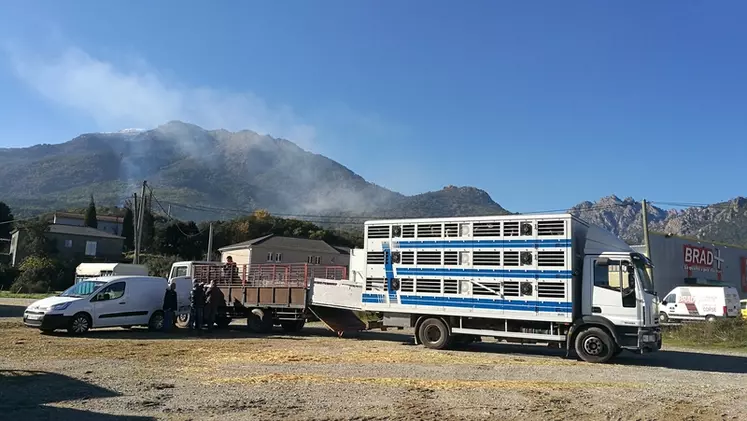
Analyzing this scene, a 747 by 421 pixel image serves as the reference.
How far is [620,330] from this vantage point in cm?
1355

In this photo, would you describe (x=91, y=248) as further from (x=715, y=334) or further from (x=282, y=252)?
(x=715, y=334)

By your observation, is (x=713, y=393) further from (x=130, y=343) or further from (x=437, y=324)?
(x=130, y=343)

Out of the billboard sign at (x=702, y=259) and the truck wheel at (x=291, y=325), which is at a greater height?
the billboard sign at (x=702, y=259)

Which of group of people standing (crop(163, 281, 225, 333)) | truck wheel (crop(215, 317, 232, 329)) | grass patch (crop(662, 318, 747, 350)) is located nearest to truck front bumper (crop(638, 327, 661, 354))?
grass patch (crop(662, 318, 747, 350))

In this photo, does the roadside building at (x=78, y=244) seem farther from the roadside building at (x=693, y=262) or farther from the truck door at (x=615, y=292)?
the truck door at (x=615, y=292)

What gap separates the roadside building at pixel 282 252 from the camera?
58375mm

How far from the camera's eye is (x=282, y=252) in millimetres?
61656

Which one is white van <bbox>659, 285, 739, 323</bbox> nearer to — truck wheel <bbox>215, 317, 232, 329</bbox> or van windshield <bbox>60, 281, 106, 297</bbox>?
truck wheel <bbox>215, 317, 232, 329</bbox>

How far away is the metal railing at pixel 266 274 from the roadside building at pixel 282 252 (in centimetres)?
3461

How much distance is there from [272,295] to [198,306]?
2.53 m

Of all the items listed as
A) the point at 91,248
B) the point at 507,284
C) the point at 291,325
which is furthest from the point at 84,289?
the point at 91,248

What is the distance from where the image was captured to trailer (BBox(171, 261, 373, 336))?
19.2 m

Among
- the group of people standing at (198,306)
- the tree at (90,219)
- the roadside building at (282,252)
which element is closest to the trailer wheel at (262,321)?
the group of people standing at (198,306)

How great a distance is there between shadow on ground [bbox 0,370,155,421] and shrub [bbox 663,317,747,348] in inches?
820
